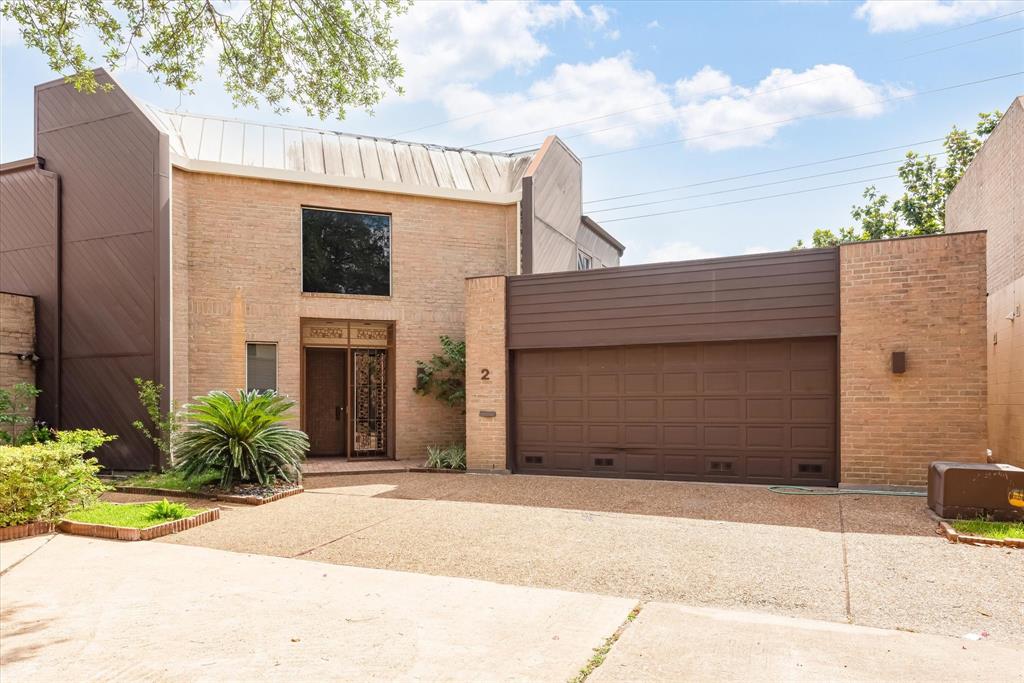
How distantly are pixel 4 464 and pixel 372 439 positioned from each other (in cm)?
692

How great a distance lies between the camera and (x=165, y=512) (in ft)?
24.7

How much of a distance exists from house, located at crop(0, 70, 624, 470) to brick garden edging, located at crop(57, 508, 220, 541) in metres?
4.33

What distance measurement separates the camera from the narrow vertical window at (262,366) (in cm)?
1247

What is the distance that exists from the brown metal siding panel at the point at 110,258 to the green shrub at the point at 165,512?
426 cm

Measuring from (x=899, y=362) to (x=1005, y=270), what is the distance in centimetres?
491

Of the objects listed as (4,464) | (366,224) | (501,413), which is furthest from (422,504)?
(366,224)

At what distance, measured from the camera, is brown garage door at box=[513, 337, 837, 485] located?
31.4ft

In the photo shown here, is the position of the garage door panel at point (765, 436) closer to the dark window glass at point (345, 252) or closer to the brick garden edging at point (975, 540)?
the brick garden edging at point (975, 540)

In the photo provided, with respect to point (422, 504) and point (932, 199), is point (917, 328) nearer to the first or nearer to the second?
point (422, 504)

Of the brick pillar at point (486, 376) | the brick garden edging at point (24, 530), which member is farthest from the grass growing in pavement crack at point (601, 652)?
the brick pillar at point (486, 376)

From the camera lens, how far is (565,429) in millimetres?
11023

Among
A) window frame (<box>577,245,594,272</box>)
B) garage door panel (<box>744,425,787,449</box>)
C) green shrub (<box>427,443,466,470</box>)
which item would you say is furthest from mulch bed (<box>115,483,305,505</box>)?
window frame (<box>577,245,594,272</box>)

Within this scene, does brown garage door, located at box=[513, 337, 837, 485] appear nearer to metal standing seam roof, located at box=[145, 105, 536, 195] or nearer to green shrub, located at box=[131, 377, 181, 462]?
metal standing seam roof, located at box=[145, 105, 536, 195]

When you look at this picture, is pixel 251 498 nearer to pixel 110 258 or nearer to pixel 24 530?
pixel 24 530
